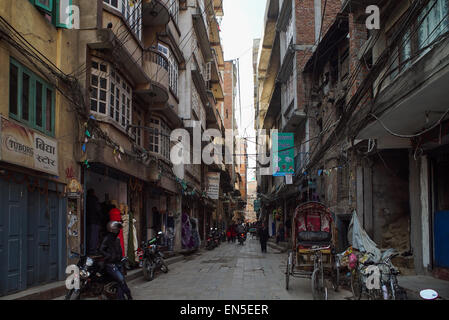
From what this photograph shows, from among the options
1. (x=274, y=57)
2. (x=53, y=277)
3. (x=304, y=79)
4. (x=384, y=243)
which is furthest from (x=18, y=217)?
(x=274, y=57)

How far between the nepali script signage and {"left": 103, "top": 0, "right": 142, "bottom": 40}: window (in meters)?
5.97

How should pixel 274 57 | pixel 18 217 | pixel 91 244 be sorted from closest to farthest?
pixel 18 217, pixel 91 244, pixel 274 57

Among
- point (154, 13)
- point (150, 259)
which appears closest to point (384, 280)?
point (150, 259)

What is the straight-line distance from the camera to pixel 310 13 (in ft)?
92.4

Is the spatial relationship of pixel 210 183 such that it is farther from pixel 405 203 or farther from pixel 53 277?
pixel 53 277

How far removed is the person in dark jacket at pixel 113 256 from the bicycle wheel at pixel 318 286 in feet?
12.8

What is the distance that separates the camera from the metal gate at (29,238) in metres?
8.93

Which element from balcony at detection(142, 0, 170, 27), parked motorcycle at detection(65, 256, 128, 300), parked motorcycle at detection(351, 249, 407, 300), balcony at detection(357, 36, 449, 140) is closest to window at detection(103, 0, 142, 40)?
balcony at detection(142, 0, 170, 27)

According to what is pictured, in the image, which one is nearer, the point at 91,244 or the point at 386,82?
the point at 91,244

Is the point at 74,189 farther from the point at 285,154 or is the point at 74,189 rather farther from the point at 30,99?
the point at 285,154

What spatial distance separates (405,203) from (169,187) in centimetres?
1067

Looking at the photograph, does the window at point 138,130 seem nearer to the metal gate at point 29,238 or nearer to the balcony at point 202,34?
the metal gate at point 29,238

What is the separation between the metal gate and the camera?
29.3 ft

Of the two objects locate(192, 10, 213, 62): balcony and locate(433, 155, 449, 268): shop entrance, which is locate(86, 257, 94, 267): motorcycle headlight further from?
locate(192, 10, 213, 62): balcony
